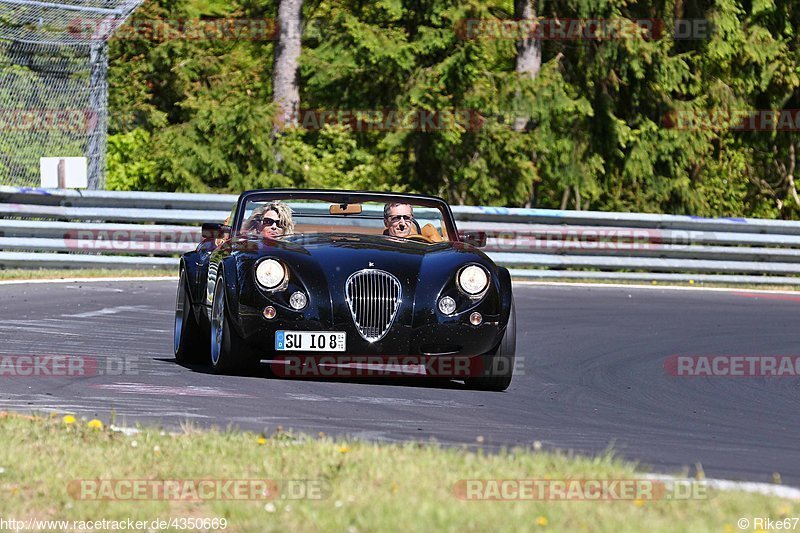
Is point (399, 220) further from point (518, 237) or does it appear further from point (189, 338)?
point (518, 237)

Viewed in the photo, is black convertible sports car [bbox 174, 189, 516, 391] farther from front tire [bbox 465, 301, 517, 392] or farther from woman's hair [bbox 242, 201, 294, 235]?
woman's hair [bbox 242, 201, 294, 235]

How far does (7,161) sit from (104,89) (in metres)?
2.97

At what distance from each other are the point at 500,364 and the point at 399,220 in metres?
1.49

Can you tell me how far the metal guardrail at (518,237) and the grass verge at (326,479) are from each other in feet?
37.8

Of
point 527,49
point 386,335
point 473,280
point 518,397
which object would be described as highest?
point 527,49

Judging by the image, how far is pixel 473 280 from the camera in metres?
8.84

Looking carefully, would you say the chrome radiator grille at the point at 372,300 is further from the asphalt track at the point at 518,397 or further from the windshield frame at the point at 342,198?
the windshield frame at the point at 342,198

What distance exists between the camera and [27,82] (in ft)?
74.1

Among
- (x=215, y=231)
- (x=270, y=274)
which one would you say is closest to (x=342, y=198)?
(x=215, y=231)

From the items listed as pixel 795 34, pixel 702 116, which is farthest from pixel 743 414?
pixel 795 34

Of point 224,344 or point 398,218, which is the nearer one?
→ point 224,344

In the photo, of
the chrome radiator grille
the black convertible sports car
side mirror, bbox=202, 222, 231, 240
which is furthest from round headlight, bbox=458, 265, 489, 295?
side mirror, bbox=202, 222, 231, 240

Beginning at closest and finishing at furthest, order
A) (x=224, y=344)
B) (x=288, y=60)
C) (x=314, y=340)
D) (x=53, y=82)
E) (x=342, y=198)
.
Result: (x=314, y=340) → (x=224, y=344) → (x=342, y=198) → (x=53, y=82) → (x=288, y=60)

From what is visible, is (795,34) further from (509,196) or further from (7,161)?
(7,161)
